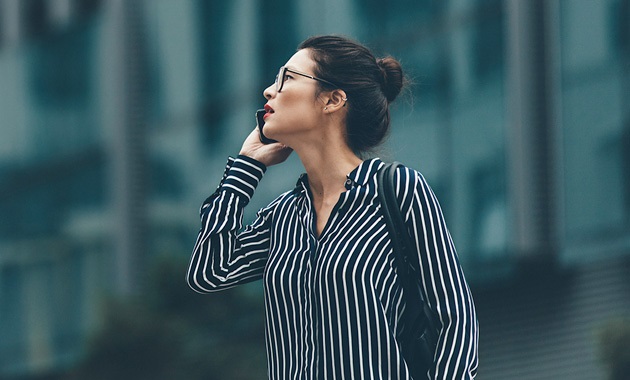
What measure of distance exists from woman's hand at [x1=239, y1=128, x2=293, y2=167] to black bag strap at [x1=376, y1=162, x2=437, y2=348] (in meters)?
0.40

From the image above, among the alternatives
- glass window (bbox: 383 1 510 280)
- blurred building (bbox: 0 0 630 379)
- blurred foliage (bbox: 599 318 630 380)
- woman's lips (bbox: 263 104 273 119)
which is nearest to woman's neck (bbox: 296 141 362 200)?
woman's lips (bbox: 263 104 273 119)

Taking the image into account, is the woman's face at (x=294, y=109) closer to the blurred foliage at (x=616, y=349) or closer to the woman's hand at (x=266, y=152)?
the woman's hand at (x=266, y=152)

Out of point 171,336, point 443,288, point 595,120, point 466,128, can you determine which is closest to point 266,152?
point 443,288

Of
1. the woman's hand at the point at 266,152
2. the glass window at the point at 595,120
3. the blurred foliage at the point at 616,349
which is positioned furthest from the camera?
the glass window at the point at 595,120

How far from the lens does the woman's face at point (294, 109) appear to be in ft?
11.1

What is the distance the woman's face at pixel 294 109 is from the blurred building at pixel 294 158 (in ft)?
21.5

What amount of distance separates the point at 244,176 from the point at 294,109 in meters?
0.27

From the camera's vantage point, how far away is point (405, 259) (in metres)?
3.25

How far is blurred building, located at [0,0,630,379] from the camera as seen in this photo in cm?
1408

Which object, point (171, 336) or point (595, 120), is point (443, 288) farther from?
point (171, 336)

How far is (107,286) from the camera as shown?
20734 mm

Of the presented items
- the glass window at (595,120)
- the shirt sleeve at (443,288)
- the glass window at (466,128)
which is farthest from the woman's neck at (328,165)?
the glass window at (466,128)

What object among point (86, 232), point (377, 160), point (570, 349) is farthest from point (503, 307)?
point (377, 160)

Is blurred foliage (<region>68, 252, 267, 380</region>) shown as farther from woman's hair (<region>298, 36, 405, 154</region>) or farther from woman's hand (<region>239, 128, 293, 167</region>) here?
woman's hair (<region>298, 36, 405, 154</region>)
